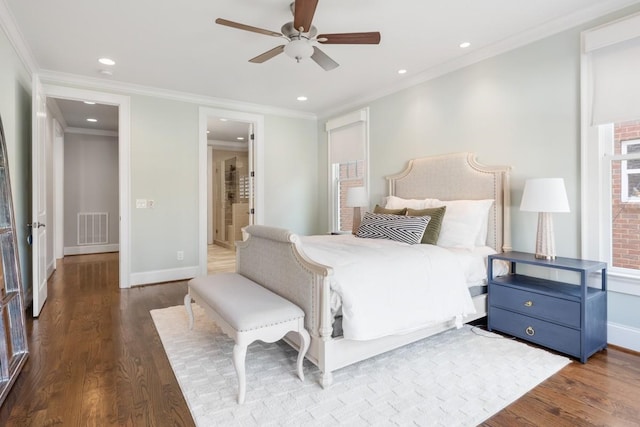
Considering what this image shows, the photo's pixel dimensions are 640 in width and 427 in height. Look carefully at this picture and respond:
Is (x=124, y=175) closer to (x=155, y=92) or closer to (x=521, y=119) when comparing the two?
(x=155, y=92)

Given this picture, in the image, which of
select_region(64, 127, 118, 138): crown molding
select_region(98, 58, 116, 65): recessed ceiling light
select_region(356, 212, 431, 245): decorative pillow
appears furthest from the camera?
select_region(64, 127, 118, 138): crown molding

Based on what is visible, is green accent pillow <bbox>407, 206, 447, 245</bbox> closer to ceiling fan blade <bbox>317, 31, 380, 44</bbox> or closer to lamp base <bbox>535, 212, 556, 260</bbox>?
lamp base <bbox>535, 212, 556, 260</bbox>

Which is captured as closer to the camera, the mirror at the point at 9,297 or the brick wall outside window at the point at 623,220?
the mirror at the point at 9,297

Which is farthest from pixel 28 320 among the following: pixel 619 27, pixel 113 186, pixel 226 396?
pixel 619 27

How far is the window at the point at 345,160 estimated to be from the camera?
491cm

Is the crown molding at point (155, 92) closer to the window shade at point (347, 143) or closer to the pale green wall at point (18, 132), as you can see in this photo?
the pale green wall at point (18, 132)

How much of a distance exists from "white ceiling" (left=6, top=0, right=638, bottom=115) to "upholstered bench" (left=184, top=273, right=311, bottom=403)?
7.11 ft

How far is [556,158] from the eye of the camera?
289 centimetres

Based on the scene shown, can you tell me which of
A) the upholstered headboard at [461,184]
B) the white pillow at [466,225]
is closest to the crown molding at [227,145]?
the upholstered headboard at [461,184]

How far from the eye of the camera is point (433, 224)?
3.21 m

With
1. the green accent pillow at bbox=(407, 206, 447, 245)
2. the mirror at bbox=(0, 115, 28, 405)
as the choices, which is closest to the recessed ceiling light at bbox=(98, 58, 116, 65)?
the mirror at bbox=(0, 115, 28, 405)

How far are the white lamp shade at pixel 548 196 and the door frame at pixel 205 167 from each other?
3.78 m

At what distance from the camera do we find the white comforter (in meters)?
2.08

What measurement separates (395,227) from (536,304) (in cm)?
129
